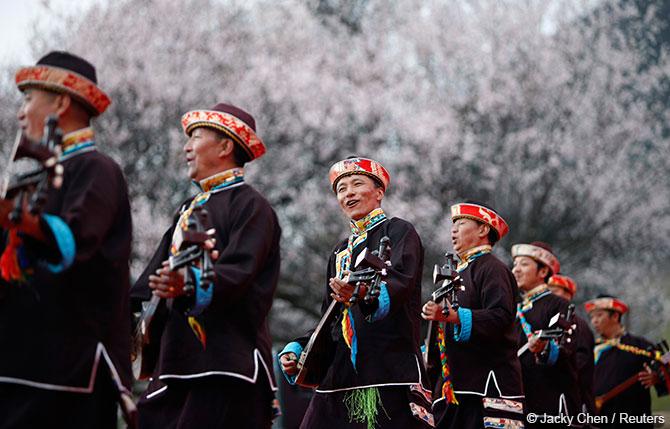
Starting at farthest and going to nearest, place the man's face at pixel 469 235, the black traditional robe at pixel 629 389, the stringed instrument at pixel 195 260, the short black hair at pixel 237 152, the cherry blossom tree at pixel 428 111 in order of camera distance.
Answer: the cherry blossom tree at pixel 428 111, the black traditional robe at pixel 629 389, the man's face at pixel 469 235, the short black hair at pixel 237 152, the stringed instrument at pixel 195 260

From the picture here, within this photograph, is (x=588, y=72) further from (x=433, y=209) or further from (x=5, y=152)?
(x=5, y=152)

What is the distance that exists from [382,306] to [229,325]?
117 cm

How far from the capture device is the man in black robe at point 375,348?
5.94 metres

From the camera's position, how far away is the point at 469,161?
2103 cm

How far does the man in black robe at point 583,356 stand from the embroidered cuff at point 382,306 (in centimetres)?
434

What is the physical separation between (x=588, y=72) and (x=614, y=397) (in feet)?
37.4

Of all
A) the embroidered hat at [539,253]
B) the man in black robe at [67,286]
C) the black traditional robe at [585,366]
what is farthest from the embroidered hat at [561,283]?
the man in black robe at [67,286]

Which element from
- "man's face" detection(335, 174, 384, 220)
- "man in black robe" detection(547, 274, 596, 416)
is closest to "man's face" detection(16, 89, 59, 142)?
"man's face" detection(335, 174, 384, 220)

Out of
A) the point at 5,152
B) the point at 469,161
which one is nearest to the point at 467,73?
the point at 469,161

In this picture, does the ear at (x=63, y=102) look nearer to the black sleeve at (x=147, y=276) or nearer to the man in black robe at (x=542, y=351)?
the black sleeve at (x=147, y=276)

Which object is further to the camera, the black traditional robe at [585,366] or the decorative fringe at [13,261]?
the black traditional robe at [585,366]

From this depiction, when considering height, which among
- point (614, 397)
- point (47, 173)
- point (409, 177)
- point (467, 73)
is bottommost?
point (47, 173)

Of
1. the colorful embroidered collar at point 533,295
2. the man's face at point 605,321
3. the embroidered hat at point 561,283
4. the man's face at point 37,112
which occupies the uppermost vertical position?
the man's face at point 605,321

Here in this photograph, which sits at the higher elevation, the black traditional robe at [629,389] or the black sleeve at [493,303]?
the black traditional robe at [629,389]
